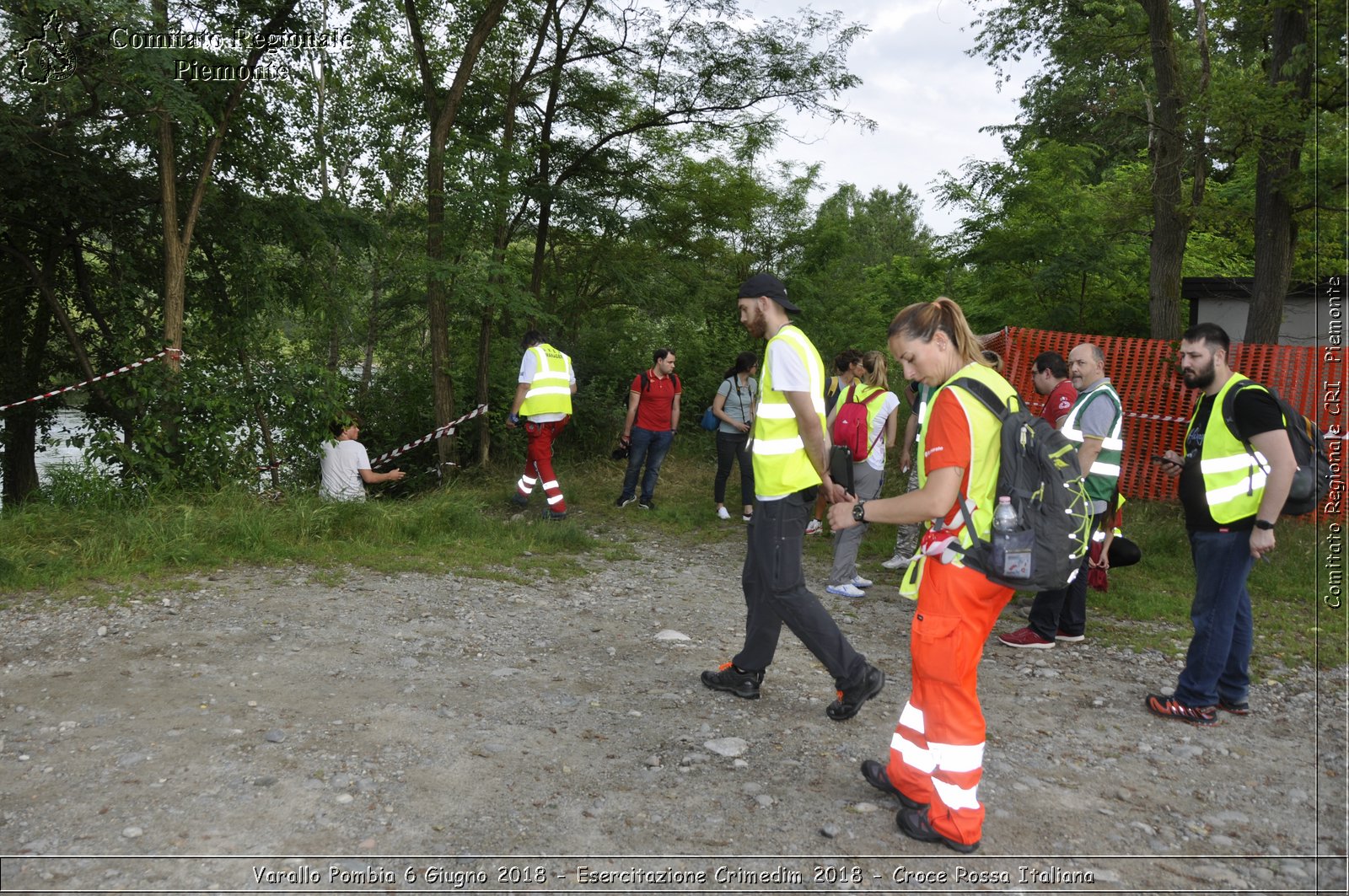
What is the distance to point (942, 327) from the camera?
3.55 metres

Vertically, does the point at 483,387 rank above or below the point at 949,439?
below

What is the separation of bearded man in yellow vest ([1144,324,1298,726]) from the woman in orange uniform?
1.83m

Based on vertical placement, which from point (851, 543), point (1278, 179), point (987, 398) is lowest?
point (851, 543)

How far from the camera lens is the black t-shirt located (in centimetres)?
449

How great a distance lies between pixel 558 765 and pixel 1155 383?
983 cm

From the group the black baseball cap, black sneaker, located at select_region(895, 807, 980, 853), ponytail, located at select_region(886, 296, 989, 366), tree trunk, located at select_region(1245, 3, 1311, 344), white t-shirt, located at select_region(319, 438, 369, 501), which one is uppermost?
tree trunk, located at select_region(1245, 3, 1311, 344)

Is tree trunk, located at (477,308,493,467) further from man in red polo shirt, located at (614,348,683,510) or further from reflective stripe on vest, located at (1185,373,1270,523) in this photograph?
reflective stripe on vest, located at (1185,373,1270,523)

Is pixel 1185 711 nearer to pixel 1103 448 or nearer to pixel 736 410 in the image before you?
pixel 1103 448

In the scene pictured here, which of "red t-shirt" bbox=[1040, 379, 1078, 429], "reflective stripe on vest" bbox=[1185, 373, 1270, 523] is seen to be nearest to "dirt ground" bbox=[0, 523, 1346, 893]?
"reflective stripe on vest" bbox=[1185, 373, 1270, 523]

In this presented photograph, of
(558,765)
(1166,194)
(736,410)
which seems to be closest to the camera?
(558,765)

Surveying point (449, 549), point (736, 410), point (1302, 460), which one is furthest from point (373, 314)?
point (1302, 460)

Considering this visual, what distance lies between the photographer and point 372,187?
1235 cm

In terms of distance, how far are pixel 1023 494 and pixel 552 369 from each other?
261 inches

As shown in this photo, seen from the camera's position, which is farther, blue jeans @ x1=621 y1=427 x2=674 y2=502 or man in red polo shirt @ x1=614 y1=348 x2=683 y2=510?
blue jeans @ x1=621 y1=427 x2=674 y2=502
